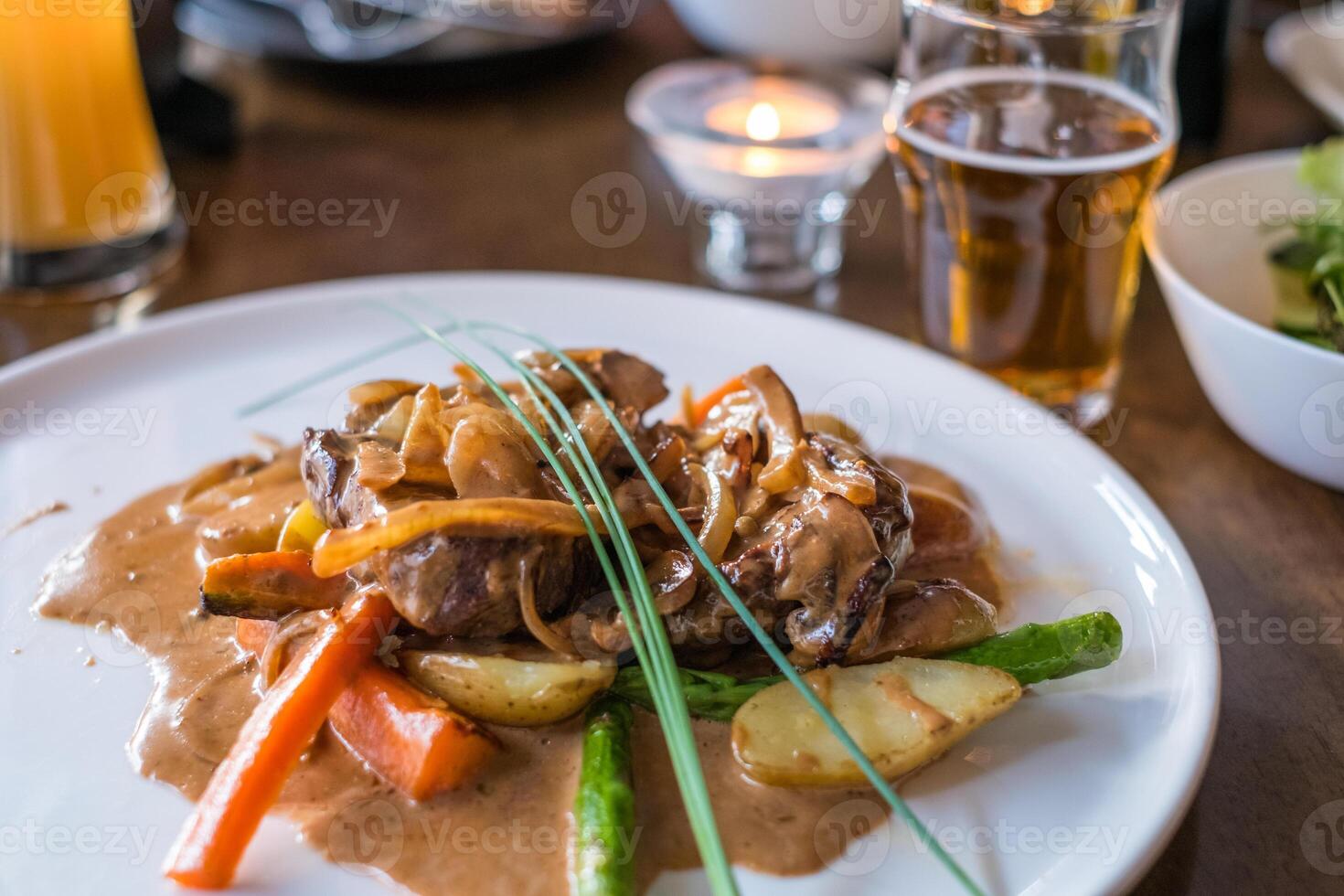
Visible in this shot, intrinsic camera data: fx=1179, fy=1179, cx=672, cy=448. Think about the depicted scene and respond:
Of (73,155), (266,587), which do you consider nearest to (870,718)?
(266,587)

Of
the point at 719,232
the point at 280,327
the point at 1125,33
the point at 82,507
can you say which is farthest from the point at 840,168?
the point at 82,507

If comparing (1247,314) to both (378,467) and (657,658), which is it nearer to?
(657,658)

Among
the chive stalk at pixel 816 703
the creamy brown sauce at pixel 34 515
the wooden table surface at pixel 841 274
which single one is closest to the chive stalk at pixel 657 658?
the chive stalk at pixel 816 703

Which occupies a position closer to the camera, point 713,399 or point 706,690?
point 706,690

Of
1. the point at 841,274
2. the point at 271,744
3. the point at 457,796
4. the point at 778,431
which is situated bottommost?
the point at 841,274

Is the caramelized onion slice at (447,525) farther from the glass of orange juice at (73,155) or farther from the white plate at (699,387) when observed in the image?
the glass of orange juice at (73,155)

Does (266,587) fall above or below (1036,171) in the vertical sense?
below
